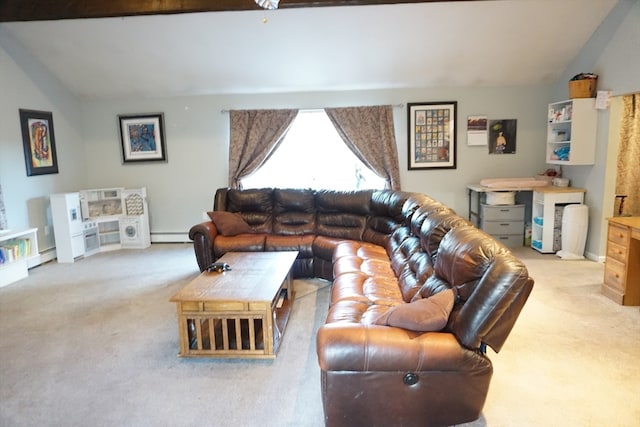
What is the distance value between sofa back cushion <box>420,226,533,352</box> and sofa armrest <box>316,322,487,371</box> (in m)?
0.09

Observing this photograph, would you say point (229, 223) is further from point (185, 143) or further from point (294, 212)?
point (185, 143)

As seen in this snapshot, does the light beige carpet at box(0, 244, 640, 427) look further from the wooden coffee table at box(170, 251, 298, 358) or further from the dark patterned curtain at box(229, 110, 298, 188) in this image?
the dark patterned curtain at box(229, 110, 298, 188)

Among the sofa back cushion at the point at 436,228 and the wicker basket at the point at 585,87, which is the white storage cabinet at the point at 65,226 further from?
the wicker basket at the point at 585,87

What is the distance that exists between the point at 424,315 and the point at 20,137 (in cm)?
550

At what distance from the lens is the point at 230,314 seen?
2.84 meters

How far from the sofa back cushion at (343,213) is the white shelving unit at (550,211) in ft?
7.47

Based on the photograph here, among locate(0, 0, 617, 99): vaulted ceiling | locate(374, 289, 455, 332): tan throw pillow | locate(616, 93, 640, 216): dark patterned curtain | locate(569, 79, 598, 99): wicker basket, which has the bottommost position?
locate(374, 289, 455, 332): tan throw pillow

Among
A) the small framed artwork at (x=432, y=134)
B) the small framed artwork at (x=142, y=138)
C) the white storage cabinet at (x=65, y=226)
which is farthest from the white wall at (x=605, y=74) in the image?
the white storage cabinet at (x=65, y=226)

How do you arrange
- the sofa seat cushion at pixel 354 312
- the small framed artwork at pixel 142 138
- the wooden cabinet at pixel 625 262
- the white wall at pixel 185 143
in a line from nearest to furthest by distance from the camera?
the sofa seat cushion at pixel 354 312 → the wooden cabinet at pixel 625 262 → the white wall at pixel 185 143 → the small framed artwork at pixel 142 138

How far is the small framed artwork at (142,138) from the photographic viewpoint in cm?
634

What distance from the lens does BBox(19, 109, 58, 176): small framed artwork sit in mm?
5301

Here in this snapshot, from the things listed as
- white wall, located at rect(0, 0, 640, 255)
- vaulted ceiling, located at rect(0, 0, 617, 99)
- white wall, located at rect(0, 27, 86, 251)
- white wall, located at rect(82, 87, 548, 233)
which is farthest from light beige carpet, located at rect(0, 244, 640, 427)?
vaulted ceiling, located at rect(0, 0, 617, 99)

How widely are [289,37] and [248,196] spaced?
6.48 ft

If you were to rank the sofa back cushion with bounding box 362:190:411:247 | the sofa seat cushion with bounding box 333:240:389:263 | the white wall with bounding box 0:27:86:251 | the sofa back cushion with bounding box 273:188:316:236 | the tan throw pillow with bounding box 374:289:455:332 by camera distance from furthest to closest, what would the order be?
the white wall with bounding box 0:27:86:251 → the sofa back cushion with bounding box 273:188:316:236 → the sofa back cushion with bounding box 362:190:411:247 → the sofa seat cushion with bounding box 333:240:389:263 → the tan throw pillow with bounding box 374:289:455:332
